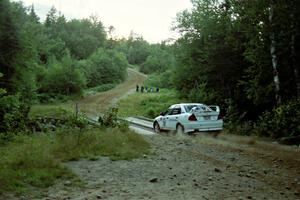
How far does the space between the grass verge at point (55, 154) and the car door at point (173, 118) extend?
4126 millimetres

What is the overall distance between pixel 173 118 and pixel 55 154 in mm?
9374

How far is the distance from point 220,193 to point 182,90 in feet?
93.5

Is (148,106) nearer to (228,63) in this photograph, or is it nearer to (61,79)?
(228,63)

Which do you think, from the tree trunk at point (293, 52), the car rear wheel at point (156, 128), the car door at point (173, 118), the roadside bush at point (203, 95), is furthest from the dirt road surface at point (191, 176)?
the roadside bush at point (203, 95)

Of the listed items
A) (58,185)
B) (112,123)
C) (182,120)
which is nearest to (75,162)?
(58,185)

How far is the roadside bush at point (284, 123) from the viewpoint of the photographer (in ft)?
55.0

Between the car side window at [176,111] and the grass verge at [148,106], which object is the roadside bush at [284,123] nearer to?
the car side window at [176,111]

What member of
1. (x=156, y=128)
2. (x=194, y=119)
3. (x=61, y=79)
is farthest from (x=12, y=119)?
(x=61, y=79)

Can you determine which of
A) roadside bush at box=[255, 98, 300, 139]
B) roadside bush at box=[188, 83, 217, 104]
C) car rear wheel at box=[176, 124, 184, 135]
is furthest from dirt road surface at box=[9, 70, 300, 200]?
roadside bush at box=[188, 83, 217, 104]

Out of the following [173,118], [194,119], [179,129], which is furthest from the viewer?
[173,118]

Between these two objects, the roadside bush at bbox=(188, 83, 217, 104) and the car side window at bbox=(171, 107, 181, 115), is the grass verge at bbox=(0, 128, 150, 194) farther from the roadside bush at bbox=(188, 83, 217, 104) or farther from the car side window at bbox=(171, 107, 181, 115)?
the roadside bush at bbox=(188, 83, 217, 104)

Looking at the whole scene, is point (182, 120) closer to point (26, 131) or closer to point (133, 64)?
point (26, 131)

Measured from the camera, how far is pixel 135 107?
41094mm

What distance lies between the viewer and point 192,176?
353 inches
